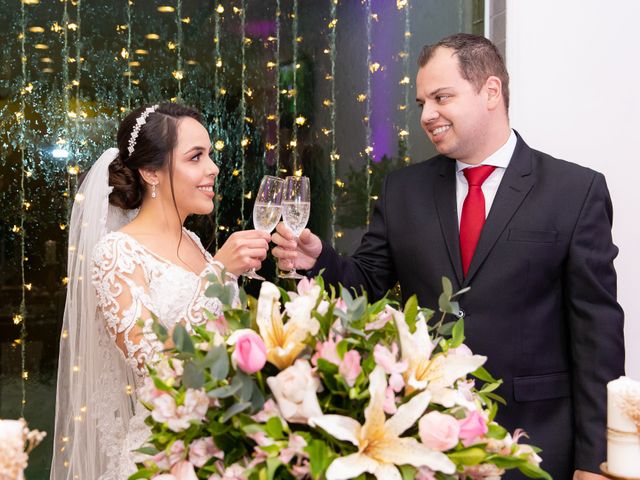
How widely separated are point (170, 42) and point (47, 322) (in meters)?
1.43

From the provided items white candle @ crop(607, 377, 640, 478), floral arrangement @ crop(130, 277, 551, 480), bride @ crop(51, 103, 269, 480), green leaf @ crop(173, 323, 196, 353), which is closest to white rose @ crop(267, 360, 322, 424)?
floral arrangement @ crop(130, 277, 551, 480)

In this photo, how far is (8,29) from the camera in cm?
320

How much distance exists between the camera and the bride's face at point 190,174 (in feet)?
7.64

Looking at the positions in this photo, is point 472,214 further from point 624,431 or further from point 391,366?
point 391,366

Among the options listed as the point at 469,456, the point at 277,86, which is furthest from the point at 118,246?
the point at 277,86

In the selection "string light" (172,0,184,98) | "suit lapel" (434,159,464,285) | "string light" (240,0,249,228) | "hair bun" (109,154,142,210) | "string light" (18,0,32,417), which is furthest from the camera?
"string light" (240,0,249,228)

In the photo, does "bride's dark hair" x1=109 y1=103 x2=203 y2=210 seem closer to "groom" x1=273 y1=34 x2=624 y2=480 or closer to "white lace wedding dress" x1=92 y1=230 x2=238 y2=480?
"white lace wedding dress" x1=92 y1=230 x2=238 y2=480

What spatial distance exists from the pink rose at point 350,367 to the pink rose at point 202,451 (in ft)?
0.67

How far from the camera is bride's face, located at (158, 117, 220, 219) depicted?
233 centimetres

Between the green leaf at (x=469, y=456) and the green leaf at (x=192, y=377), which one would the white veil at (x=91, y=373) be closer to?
the green leaf at (x=192, y=377)

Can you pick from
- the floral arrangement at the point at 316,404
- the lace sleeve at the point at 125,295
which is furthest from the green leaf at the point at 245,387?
the lace sleeve at the point at 125,295

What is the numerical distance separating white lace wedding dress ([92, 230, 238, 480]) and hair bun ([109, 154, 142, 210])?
0.22 metres

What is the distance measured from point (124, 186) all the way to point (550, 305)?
1.42 m

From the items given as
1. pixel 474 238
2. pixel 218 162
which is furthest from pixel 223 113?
pixel 474 238
